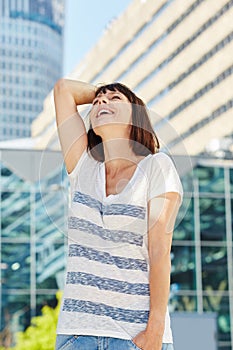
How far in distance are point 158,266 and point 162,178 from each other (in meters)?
0.22

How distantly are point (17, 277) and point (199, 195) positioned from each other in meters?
4.17

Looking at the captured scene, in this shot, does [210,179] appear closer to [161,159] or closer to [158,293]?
[161,159]

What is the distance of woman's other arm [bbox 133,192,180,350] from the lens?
8.06ft

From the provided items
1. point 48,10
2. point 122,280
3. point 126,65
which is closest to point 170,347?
point 122,280

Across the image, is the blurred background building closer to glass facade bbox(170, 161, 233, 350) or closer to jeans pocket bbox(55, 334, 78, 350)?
glass facade bbox(170, 161, 233, 350)

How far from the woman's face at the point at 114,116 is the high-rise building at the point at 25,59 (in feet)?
408

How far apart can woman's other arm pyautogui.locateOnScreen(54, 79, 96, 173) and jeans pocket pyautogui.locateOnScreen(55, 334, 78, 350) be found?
45 cm

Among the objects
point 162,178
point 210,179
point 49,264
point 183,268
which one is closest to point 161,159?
point 162,178

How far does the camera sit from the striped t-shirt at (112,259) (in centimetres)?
249

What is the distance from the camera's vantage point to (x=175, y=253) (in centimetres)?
2250

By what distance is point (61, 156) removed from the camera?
284 centimetres

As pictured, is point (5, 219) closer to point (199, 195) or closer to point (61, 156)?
point (199, 195)

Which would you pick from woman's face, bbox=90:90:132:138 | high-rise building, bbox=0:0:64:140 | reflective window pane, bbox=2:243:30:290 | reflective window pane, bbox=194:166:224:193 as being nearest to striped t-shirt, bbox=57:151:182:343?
woman's face, bbox=90:90:132:138

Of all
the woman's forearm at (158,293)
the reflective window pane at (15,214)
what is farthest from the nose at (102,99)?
the reflective window pane at (15,214)
